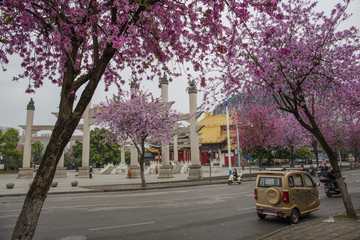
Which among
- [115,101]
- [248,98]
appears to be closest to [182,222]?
[248,98]

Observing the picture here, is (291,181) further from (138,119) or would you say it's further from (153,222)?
(138,119)

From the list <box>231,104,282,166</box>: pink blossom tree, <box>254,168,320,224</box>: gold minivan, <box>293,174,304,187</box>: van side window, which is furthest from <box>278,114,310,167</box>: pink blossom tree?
<box>293,174,304,187</box>: van side window

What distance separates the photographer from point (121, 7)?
5609mm

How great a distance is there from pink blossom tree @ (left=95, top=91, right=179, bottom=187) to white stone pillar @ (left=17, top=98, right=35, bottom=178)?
1590 cm

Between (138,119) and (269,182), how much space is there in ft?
48.4

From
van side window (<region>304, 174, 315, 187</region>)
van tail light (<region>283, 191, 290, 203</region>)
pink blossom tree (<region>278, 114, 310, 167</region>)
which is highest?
pink blossom tree (<region>278, 114, 310, 167</region>)

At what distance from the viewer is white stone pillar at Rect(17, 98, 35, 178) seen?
107 feet

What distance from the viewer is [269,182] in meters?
8.81


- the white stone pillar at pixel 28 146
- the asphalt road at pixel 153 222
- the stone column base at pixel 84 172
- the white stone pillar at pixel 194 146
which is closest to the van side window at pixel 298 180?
the asphalt road at pixel 153 222

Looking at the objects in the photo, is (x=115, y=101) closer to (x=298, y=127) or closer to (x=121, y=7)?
(x=121, y=7)

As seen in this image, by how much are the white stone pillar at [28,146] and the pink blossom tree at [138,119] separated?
15.9m

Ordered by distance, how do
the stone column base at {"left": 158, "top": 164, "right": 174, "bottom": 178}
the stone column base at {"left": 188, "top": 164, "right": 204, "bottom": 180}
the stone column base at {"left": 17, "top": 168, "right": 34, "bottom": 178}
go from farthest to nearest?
the stone column base at {"left": 17, "top": 168, "right": 34, "bottom": 178} → the stone column base at {"left": 158, "top": 164, "right": 174, "bottom": 178} → the stone column base at {"left": 188, "top": 164, "right": 204, "bottom": 180}

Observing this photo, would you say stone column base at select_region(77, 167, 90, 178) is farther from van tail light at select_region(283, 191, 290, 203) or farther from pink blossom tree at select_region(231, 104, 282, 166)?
van tail light at select_region(283, 191, 290, 203)

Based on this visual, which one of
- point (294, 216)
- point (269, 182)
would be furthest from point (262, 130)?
point (294, 216)
